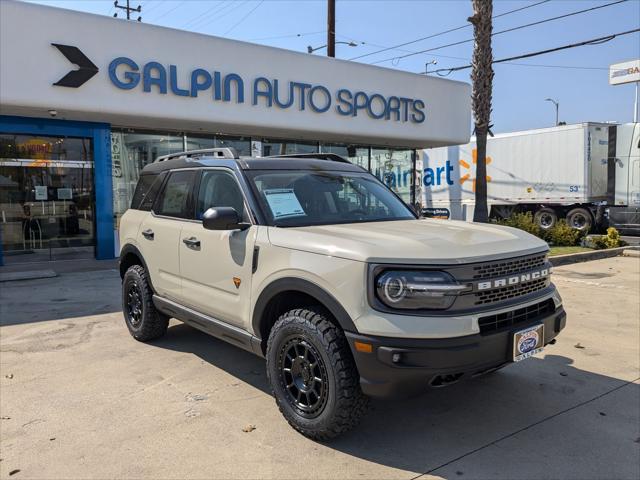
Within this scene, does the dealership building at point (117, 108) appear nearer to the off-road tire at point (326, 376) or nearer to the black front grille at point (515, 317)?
the off-road tire at point (326, 376)

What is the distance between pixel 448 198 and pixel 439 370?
2099 centimetres

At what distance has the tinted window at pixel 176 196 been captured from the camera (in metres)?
4.79

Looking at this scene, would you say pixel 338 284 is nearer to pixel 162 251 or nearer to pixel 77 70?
pixel 162 251

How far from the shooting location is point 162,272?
4969 mm

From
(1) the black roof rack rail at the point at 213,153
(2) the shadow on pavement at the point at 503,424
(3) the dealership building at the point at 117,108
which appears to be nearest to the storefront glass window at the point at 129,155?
(3) the dealership building at the point at 117,108

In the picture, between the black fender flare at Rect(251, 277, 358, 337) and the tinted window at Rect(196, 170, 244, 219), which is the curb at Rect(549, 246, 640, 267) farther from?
the black fender flare at Rect(251, 277, 358, 337)

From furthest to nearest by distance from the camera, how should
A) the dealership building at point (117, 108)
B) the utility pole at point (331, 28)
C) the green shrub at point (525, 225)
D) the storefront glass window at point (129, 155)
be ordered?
the utility pole at point (331, 28) → the green shrub at point (525, 225) → the storefront glass window at point (129, 155) → the dealership building at point (117, 108)

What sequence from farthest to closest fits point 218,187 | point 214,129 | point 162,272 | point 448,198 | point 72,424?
point 448,198
point 214,129
point 162,272
point 218,187
point 72,424

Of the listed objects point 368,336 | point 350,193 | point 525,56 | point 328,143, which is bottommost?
point 368,336

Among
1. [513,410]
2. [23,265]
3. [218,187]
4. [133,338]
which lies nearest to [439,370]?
[513,410]

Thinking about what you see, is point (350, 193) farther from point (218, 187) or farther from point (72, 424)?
point (72, 424)

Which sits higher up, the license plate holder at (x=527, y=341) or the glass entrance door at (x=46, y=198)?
the glass entrance door at (x=46, y=198)

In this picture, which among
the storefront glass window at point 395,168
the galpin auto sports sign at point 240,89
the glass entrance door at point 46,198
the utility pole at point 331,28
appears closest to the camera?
the galpin auto sports sign at point 240,89

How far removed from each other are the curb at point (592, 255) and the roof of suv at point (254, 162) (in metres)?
8.27
